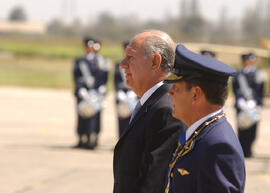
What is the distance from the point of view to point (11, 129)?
44.0 feet

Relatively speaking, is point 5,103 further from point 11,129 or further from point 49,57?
point 49,57

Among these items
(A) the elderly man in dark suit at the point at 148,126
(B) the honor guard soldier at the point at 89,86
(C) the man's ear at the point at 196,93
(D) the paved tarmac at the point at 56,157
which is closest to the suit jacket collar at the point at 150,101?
(A) the elderly man in dark suit at the point at 148,126

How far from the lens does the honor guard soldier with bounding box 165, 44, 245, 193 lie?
2473 millimetres

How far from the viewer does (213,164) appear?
247 centimetres

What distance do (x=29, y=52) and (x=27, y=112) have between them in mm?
36021

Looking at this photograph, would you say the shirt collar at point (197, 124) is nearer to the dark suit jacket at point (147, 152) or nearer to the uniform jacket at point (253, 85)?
the dark suit jacket at point (147, 152)

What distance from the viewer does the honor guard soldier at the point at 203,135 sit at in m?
2.47

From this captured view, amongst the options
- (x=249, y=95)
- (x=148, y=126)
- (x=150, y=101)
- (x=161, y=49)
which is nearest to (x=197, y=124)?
(x=148, y=126)

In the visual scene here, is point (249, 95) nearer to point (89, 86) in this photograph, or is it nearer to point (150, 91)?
point (89, 86)

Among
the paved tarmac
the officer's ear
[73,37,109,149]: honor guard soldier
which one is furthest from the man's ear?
[73,37,109,149]: honor guard soldier

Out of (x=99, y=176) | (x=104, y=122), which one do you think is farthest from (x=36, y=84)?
(x=99, y=176)

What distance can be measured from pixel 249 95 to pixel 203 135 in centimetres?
788

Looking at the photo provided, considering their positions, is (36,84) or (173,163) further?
(36,84)

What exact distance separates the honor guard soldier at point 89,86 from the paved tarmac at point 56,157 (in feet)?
1.28
